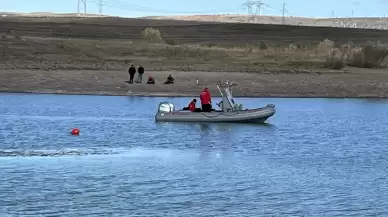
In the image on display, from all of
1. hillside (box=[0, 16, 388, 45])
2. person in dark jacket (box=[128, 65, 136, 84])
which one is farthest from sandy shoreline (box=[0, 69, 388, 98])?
hillside (box=[0, 16, 388, 45])

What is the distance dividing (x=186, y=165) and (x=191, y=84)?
2923cm

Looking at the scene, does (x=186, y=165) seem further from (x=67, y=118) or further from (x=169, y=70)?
(x=169, y=70)

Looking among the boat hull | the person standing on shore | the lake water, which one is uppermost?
the person standing on shore

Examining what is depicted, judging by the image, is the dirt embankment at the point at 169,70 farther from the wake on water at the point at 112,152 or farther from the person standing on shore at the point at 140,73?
the wake on water at the point at 112,152

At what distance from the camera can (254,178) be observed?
2430 cm

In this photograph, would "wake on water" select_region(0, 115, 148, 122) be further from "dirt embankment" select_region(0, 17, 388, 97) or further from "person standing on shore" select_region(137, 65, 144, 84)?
"person standing on shore" select_region(137, 65, 144, 84)

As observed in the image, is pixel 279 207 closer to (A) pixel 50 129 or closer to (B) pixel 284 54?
(A) pixel 50 129

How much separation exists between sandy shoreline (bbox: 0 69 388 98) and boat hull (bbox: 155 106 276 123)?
1427 cm

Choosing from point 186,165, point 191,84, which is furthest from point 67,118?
point 191,84

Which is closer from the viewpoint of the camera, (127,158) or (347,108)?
(127,158)

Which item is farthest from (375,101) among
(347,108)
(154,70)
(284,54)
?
(284,54)

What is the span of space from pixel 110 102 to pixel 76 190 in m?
28.3

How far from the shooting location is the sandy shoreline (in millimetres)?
54219

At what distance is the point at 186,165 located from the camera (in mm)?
26422
